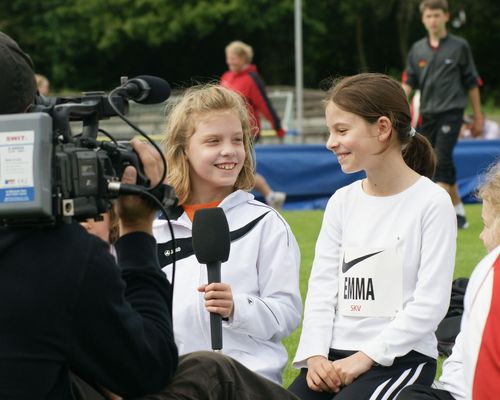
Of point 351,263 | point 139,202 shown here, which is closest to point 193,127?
point 351,263

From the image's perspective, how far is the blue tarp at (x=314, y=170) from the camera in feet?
43.9

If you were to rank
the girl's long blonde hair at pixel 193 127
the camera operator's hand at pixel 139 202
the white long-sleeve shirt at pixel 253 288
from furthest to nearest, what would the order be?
1. the girl's long blonde hair at pixel 193 127
2. the white long-sleeve shirt at pixel 253 288
3. the camera operator's hand at pixel 139 202

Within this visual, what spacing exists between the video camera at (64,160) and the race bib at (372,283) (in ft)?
4.27

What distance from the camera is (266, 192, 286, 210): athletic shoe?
41.1ft

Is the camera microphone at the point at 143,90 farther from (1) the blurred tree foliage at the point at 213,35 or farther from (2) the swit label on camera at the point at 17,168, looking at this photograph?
(1) the blurred tree foliage at the point at 213,35

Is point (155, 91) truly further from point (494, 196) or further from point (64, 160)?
point (494, 196)

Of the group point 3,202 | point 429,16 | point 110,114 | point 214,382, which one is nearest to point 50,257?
point 3,202

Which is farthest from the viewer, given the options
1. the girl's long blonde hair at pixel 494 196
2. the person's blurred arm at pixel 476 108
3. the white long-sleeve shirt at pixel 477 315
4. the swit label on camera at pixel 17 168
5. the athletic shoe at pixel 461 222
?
the person's blurred arm at pixel 476 108

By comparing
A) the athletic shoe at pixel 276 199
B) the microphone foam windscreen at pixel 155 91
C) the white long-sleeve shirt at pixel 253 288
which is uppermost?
the microphone foam windscreen at pixel 155 91

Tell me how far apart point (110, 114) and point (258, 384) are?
0.94 m

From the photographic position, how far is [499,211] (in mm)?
3367

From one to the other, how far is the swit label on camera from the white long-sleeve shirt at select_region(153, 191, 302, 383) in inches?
61.6

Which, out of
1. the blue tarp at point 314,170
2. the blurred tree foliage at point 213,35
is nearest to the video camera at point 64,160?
the blue tarp at point 314,170

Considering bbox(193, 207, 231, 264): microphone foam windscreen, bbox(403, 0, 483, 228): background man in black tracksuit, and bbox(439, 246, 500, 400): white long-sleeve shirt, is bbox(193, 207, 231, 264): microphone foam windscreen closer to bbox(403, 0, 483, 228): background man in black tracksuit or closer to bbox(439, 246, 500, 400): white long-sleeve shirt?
bbox(439, 246, 500, 400): white long-sleeve shirt
